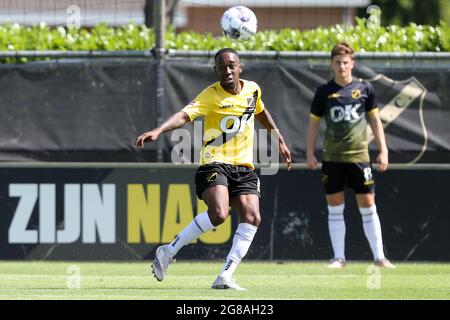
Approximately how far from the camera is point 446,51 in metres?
14.9

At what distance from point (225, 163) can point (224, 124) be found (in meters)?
0.36

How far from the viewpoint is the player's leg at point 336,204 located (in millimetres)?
13414

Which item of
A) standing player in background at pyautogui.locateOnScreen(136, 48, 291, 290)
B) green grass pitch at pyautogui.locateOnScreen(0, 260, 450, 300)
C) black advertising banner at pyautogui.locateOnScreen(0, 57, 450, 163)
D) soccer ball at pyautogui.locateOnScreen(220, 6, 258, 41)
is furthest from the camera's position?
black advertising banner at pyautogui.locateOnScreen(0, 57, 450, 163)

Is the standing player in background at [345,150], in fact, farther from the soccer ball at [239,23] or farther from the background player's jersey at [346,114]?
the soccer ball at [239,23]

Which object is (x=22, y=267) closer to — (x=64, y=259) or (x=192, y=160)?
(x=64, y=259)

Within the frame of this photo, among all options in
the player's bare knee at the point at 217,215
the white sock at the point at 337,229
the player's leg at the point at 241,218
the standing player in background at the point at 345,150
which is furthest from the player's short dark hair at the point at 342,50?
the player's bare knee at the point at 217,215

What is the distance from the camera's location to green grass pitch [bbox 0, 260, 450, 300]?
10.3 meters

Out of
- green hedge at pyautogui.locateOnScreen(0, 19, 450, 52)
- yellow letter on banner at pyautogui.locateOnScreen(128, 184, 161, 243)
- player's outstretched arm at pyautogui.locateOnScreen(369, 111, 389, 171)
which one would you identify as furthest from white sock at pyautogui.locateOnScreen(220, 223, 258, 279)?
green hedge at pyautogui.locateOnScreen(0, 19, 450, 52)

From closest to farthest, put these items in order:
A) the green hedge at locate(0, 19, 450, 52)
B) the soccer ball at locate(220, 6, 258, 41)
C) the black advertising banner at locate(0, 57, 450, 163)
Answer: the soccer ball at locate(220, 6, 258, 41) → the black advertising banner at locate(0, 57, 450, 163) → the green hedge at locate(0, 19, 450, 52)

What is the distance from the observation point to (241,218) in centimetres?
1102

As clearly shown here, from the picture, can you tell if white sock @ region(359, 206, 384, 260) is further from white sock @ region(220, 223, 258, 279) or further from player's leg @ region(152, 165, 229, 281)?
player's leg @ region(152, 165, 229, 281)

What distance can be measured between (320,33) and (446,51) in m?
1.55

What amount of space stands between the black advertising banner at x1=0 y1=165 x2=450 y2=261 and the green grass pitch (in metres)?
0.18
